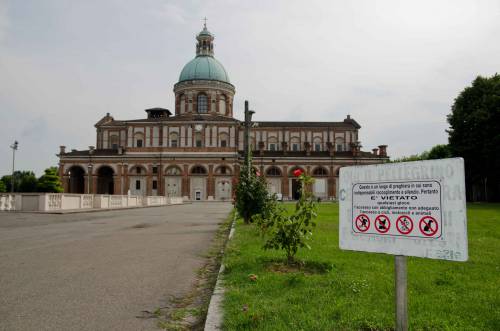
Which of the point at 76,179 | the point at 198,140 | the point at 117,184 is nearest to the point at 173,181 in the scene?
the point at 198,140

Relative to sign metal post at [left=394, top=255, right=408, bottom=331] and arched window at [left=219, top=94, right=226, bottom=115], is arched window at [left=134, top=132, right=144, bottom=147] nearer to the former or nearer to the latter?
arched window at [left=219, top=94, right=226, bottom=115]

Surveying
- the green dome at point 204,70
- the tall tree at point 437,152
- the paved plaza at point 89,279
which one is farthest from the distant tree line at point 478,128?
the green dome at point 204,70

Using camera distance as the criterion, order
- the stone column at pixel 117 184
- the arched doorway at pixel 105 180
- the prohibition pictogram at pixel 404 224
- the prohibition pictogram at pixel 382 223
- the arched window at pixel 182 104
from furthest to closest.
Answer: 1. the arched window at pixel 182 104
2. the arched doorway at pixel 105 180
3. the stone column at pixel 117 184
4. the prohibition pictogram at pixel 382 223
5. the prohibition pictogram at pixel 404 224

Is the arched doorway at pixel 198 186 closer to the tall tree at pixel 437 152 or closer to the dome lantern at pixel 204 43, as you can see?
the dome lantern at pixel 204 43

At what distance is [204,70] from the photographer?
6856 cm

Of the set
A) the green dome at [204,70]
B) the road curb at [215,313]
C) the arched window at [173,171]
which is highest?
Answer: the green dome at [204,70]

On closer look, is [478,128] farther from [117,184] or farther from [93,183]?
[93,183]

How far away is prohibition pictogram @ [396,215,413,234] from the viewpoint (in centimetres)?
299

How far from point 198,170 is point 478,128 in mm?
40509

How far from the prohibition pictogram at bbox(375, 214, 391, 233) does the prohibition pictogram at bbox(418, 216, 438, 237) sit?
0.82 ft

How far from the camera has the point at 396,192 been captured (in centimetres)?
311

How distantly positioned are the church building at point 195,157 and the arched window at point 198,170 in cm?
6

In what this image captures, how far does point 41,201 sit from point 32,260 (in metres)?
19.1

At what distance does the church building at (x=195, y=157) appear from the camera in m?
63.3
